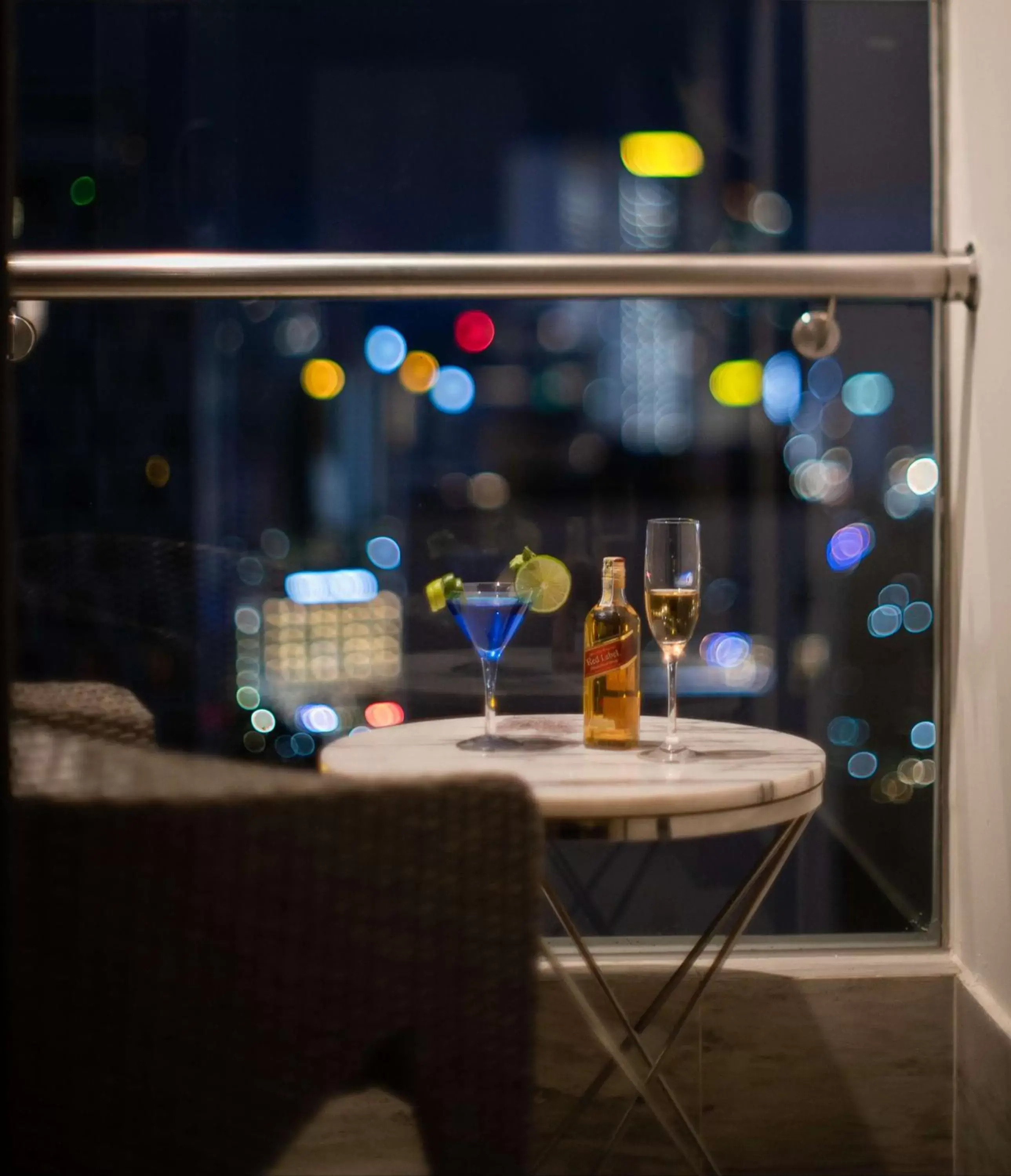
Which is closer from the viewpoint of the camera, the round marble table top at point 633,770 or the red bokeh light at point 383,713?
the round marble table top at point 633,770

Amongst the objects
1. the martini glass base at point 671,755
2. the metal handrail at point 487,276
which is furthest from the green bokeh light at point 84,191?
the martini glass base at point 671,755

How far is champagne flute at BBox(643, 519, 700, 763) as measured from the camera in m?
1.43

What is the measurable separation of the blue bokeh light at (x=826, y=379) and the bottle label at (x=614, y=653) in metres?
1.08

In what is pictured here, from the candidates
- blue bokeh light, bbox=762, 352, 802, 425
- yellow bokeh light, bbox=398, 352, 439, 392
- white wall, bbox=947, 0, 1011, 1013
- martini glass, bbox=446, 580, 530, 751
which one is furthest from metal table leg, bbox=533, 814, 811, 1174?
yellow bokeh light, bbox=398, 352, 439, 392

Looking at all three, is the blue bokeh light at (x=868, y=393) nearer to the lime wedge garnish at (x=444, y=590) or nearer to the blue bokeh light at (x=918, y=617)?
the blue bokeh light at (x=918, y=617)

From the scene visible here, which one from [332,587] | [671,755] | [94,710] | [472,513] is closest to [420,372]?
[472,513]

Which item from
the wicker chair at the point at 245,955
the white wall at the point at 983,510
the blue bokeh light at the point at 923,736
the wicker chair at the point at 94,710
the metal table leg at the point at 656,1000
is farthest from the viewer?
the blue bokeh light at the point at 923,736

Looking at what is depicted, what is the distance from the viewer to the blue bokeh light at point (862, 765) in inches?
89.6

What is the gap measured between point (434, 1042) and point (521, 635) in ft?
4.80

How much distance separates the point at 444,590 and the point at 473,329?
99 centimetres

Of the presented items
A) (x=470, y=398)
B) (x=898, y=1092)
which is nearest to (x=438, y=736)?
(x=470, y=398)

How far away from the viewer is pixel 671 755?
54.2 inches

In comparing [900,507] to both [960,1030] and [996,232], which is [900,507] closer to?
[996,232]

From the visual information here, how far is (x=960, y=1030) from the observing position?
1.93 m
